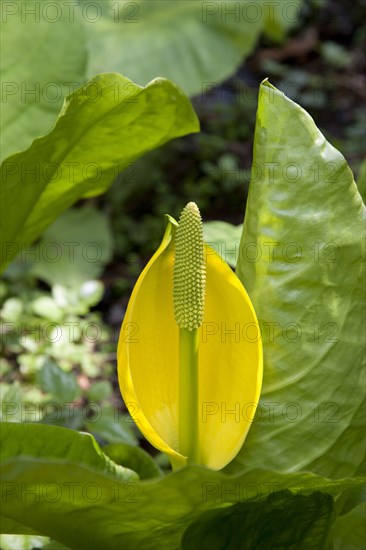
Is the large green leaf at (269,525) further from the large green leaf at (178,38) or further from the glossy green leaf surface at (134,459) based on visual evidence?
the large green leaf at (178,38)

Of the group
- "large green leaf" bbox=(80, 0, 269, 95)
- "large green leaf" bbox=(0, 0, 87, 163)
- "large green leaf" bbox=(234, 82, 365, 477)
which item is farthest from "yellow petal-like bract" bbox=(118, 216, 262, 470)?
"large green leaf" bbox=(80, 0, 269, 95)

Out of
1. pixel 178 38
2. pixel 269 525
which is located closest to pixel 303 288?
pixel 269 525

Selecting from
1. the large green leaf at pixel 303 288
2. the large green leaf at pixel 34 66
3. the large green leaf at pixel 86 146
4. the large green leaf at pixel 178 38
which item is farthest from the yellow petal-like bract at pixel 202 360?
the large green leaf at pixel 178 38

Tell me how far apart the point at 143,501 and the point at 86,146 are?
1.48 ft

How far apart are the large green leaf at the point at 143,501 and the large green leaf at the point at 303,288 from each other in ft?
0.25

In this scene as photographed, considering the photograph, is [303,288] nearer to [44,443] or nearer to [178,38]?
[44,443]

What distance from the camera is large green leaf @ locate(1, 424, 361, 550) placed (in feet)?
2.28

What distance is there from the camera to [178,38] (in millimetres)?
2002

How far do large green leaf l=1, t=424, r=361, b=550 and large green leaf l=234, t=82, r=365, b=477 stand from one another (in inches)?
3.0

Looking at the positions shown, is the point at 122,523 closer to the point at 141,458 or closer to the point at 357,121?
the point at 141,458

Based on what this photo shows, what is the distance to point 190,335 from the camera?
2.70 ft

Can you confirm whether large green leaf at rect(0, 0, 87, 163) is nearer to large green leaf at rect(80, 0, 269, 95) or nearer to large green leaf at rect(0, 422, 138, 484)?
large green leaf at rect(0, 422, 138, 484)

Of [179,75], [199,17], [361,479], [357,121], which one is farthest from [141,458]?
[357,121]

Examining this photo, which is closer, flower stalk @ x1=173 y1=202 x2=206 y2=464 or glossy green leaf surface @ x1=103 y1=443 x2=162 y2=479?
flower stalk @ x1=173 y1=202 x2=206 y2=464
